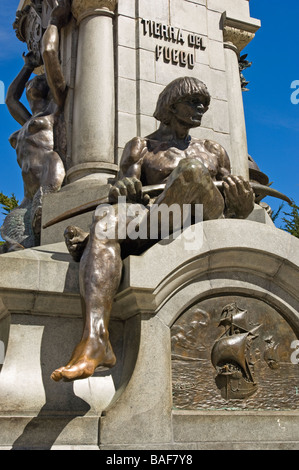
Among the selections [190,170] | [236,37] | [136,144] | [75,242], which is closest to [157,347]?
[75,242]

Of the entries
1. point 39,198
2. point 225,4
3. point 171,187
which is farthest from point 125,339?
point 225,4

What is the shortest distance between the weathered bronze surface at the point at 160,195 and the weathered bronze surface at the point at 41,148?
6.79 ft

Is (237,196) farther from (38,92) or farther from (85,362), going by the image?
(38,92)

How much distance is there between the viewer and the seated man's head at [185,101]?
262 inches

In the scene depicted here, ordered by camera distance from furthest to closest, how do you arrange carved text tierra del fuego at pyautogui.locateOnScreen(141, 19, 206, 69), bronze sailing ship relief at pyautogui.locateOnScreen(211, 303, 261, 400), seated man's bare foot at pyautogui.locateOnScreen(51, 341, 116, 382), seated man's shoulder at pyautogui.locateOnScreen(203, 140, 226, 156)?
carved text tierra del fuego at pyautogui.locateOnScreen(141, 19, 206, 69) → seated man's shoulder at pyautogui.locateOnScreen(203, 140, 226, 156) → bronze sailing ship relief at pyautogui.locateOnScreen(211, 303, 261, 400) → seated man's bare foot at pyautogui.locateOnScreen(51, 341, 116, 382)

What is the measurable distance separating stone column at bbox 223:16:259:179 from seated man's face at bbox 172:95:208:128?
101 inches

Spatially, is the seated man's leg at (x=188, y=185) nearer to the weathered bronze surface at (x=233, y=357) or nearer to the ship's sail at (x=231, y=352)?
the weathered bronze surface at (x=233, y=357)

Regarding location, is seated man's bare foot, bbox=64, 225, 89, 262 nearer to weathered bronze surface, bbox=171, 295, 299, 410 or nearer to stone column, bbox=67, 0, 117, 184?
weathered bronze surface, bbox=171, 295, 299, 410

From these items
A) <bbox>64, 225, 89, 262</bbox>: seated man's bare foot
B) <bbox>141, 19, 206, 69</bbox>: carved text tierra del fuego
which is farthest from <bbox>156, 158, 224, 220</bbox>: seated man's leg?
<bbox>141, 19, 206, 69</bbox>: carved text tierra del fuego

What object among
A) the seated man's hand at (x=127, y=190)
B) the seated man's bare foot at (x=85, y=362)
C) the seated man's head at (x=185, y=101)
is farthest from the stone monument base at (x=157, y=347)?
the seated man's head at (x=185, y=101)

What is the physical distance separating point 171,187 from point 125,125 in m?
3.19

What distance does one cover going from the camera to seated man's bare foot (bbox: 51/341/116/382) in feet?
13.6
